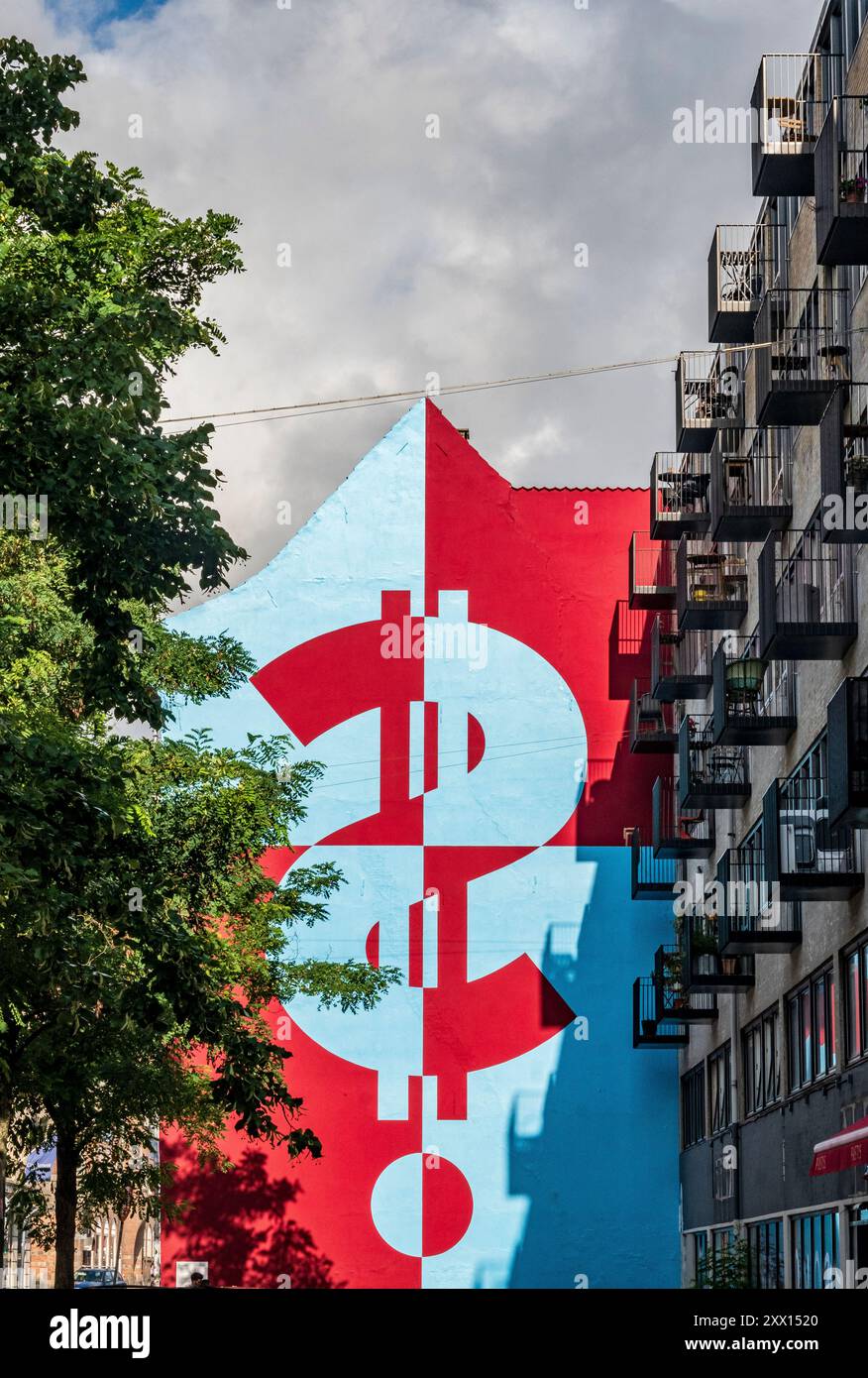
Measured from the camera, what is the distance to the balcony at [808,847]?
22.2 metres

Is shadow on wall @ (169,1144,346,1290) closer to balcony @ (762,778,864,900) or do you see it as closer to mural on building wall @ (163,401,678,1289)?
mural on building wall @ (163,401,678,1289)

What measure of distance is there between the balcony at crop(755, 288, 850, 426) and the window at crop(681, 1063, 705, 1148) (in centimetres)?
1545

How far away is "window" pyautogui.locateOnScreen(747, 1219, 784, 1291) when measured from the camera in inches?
1062

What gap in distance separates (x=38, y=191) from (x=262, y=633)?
23450 millimetres

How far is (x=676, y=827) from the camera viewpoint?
3791cm

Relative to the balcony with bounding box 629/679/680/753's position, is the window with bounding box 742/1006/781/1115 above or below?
below

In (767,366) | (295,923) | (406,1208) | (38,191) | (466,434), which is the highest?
(466,434)

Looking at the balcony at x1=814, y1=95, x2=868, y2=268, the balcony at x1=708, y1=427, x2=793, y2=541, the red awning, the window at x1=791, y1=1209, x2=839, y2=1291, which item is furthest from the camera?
the balcony at x1=708, y1=427, x2=793, y2=541

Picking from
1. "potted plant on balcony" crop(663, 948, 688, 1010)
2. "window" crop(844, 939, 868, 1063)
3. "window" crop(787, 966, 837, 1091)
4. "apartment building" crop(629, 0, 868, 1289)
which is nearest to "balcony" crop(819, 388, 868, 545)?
"apartment building" crop(629, 0, 868, 1289)

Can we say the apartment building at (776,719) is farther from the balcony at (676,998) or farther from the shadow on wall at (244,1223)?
the shadow on wall at (244,1223)

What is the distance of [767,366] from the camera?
81.4 ft

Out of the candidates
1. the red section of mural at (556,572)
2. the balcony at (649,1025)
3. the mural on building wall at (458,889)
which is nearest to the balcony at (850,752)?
the balcony at (649,1025)

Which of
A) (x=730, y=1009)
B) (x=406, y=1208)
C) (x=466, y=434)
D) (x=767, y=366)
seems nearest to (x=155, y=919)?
(x=767, y=366)
